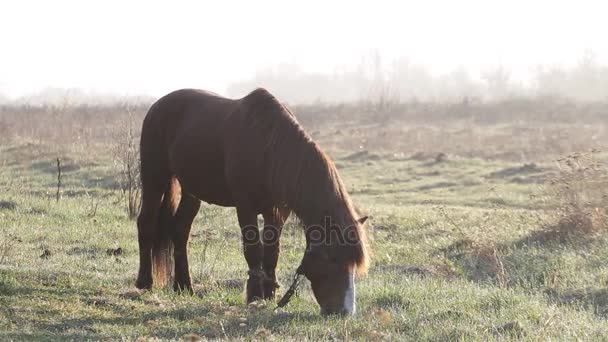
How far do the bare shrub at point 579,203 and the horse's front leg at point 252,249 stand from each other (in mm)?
5363

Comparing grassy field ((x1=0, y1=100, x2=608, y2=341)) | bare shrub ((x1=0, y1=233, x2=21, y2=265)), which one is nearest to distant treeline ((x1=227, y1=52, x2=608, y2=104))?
grassy field ((x1=0, y1=100, x2=608, y2=341))

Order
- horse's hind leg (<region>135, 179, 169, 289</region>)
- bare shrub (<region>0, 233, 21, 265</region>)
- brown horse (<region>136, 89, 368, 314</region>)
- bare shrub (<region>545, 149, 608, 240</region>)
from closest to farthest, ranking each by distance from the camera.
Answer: brown horse (<region>136, 89, 368, 314</region>), horse's hind leg (<region>135, 179, 169, 289</region>), bare shrub (<region>0, 233, 21, 265</region>), bare shrub (<region>545, 149, 608, 240</region>)

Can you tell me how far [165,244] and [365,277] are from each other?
2151 mm

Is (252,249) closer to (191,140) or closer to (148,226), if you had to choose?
(191,140)

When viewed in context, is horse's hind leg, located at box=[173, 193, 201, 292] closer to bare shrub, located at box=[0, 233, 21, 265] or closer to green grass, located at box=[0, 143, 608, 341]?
green grass, located at box=[0, 143, 608, 341]

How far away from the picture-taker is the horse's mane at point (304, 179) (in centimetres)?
573

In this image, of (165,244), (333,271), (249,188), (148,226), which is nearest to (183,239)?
(165,244)

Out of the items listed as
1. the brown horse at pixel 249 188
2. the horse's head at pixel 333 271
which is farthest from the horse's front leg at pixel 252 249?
the horse's head at pixel 333 271

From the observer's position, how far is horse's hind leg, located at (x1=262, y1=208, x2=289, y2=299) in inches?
258

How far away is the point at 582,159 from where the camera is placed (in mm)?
11523

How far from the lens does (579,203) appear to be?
10625 millimetres

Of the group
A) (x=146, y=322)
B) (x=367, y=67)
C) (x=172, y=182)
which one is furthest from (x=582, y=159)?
(x=367, y=67)

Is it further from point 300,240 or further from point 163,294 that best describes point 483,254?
point 163,294

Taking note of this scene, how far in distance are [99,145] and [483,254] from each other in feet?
44.1
